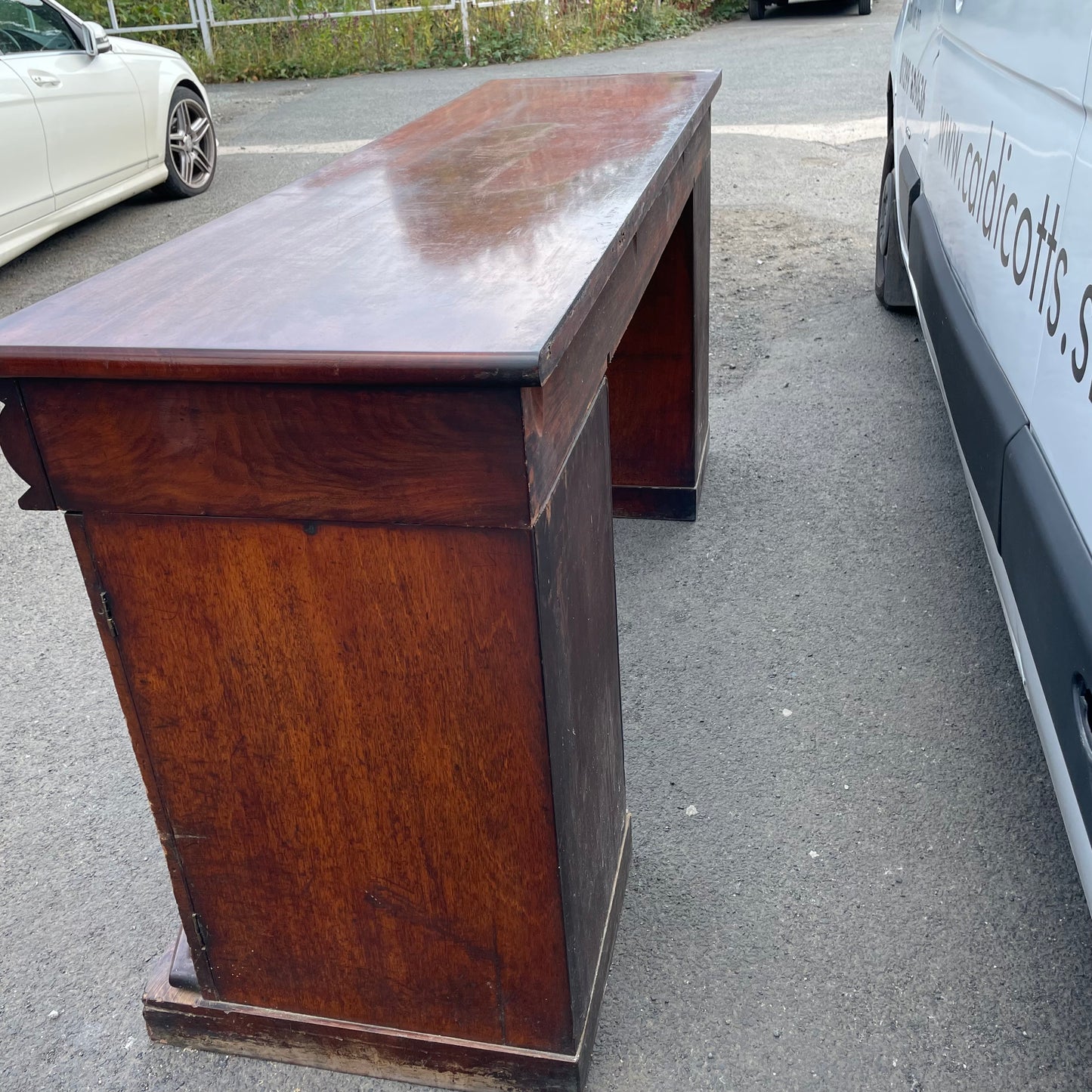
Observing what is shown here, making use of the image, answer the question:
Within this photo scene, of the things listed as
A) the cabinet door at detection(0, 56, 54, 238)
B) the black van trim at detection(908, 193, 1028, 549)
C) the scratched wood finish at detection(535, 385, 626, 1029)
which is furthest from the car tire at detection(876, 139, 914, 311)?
the cabinet door at detection(0, 56, 54, 238)

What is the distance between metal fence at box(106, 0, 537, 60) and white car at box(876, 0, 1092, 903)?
437 inches

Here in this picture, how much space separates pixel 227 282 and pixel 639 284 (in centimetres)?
73

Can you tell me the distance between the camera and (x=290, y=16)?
1294cm

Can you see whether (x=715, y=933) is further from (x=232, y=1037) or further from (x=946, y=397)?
(x=946, y=397)

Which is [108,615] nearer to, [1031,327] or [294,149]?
[1031,327]

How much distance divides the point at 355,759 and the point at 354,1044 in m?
0.54

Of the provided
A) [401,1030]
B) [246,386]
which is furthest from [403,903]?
[246,386]

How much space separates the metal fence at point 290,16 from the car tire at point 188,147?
19.5 feet

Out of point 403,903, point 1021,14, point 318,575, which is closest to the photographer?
point 318,575

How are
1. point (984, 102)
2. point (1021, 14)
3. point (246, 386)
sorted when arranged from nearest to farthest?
point (246, 386) → point (1021, 14) → point (984, 102)

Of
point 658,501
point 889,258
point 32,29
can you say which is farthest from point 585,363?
point 32,29

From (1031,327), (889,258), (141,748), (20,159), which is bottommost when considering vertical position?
(889,258)

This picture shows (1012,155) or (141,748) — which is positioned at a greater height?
(1012,155)

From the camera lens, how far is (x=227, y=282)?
1476 mm
